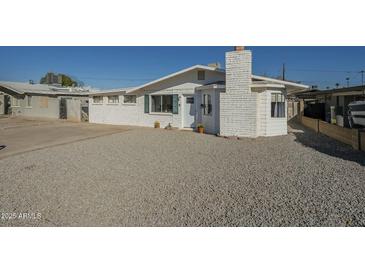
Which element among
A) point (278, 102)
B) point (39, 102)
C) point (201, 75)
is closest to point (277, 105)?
point (278, 102)

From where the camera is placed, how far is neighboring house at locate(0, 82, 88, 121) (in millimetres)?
23859

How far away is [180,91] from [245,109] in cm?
501

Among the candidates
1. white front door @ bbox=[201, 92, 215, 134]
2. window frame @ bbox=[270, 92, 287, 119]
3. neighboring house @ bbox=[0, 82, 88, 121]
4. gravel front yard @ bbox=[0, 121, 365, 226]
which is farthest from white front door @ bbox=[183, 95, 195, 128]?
neighboring house @ bbox=[0, 82, 88, 121]

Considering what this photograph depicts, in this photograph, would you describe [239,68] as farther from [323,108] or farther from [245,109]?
[323,108]

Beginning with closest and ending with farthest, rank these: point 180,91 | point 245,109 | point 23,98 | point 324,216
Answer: point 324,216 → point 245,109 → point 180,91 → point 23,98

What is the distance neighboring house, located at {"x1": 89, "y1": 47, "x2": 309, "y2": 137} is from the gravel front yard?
3.67m

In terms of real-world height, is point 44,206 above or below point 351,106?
below

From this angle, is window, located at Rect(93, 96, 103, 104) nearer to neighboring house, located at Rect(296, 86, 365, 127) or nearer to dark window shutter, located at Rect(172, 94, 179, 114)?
dark window shutter, located at Rect(172, 94, 179, 114)

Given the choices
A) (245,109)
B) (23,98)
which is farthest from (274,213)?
(23,98)

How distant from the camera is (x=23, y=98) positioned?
26.6 meters

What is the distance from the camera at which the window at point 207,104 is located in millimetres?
13445

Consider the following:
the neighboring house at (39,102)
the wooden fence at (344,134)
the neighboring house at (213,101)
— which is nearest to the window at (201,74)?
the neighboring house at (213,101)

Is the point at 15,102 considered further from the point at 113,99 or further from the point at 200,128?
the point at 200,128

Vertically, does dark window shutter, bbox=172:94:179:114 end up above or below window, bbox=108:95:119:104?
below
